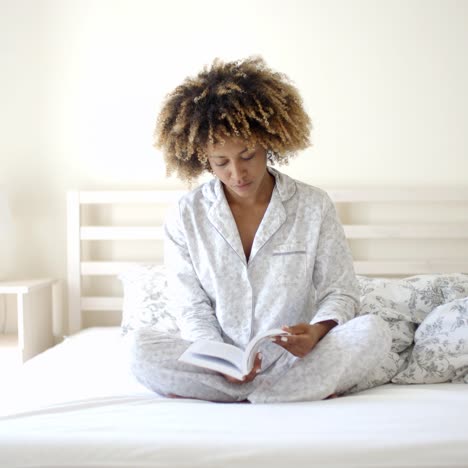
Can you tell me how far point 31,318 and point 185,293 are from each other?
3.74ft

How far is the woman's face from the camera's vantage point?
1691 mm

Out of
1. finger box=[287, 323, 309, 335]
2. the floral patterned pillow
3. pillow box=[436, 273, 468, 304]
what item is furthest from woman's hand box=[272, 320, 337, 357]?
pillow box=[436, 273, 468, 304]

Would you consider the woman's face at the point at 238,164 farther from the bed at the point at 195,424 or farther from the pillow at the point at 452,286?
the pillow at the point at 452,286

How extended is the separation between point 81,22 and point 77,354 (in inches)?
55.6

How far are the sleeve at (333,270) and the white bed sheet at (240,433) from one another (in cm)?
26

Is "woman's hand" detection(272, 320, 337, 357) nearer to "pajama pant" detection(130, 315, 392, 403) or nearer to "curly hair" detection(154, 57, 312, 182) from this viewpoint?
"pajama pant" detection(130, 315, 392, 403)

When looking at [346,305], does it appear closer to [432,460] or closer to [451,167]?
[432,460]

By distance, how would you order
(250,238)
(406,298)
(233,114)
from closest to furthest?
1. (233,114)
2. (250,238)
3. (406,298)

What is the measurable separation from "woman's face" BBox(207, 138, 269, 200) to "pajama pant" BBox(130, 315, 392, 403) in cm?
41

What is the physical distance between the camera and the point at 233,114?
1686 millimetres

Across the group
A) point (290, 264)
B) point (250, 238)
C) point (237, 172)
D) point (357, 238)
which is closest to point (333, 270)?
point (290, 264)

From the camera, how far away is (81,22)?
2896 millimetres

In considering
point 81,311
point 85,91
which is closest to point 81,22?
point 85,91

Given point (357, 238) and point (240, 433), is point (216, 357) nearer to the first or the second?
point (240, 433)
